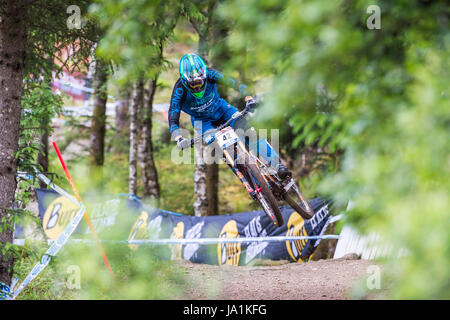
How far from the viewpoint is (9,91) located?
5.17 meters

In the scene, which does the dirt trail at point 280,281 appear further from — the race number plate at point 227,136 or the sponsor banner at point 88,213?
the sponsor banner at point 88,213

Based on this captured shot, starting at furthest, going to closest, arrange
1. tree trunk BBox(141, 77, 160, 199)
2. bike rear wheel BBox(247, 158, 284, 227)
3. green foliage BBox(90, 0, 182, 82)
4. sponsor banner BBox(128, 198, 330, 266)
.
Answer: tree trunk BBox(141, 77, 160, 199)
sponsor banner BBox(128, 198, 330, 266)
bike rear wheel BBox(247, 158, 284, 227)
green foliage BBox(90, 0, 182, 82)

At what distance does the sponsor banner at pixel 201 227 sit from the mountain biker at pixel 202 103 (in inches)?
89.0

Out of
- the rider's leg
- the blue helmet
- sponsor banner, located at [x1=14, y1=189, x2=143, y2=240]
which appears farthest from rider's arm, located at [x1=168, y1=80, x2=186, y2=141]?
sponsor banner, located at [x1=14, y1=189, x2=143, y2=240]

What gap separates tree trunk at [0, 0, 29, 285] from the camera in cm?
515

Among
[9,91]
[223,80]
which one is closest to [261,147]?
[223,80]

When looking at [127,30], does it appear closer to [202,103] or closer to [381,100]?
[381,100]

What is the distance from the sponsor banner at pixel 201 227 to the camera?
7961mm

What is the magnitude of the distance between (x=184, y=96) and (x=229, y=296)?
8.38 ft

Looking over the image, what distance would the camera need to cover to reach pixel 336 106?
2.61 metres

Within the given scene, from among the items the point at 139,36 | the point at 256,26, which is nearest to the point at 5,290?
the point at 139,36

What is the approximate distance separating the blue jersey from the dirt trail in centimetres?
207

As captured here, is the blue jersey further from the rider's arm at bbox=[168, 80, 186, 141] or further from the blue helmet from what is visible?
the blue helmet

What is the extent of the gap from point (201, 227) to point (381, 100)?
7.26 m
